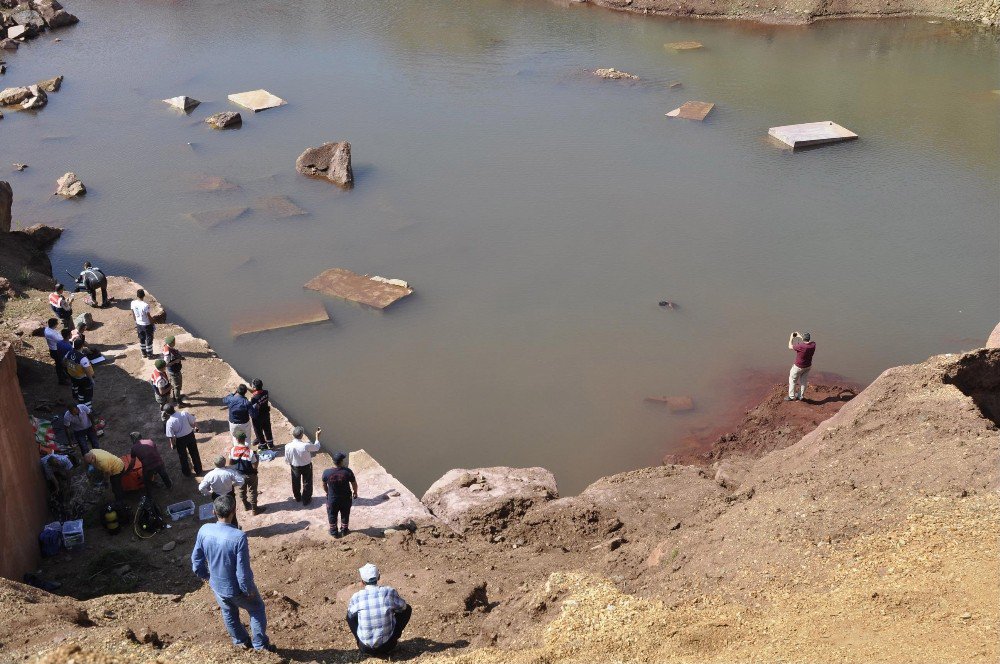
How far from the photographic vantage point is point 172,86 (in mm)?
31062

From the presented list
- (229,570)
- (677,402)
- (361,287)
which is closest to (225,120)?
(361,287)

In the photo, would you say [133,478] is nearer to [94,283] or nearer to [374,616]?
[374,616]

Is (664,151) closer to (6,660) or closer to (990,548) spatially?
(990,548)

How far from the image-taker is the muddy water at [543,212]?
16.2 metres

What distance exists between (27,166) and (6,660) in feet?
72.6

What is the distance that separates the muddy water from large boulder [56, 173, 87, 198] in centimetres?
33

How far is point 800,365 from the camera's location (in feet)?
48.7

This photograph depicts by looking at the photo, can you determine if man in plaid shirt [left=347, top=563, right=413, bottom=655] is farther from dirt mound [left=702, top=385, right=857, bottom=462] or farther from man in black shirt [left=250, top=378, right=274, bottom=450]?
dirt mound [left=702, top=385, right=857, bottom=462]

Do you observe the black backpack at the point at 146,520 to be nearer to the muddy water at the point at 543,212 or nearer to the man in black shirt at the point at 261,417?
the man in black shirt at the point at 261,417

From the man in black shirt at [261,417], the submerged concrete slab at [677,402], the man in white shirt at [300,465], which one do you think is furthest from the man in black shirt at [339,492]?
the submerged concrete slab at [677,402]

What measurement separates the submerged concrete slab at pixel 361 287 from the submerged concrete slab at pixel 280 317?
2.02 feet

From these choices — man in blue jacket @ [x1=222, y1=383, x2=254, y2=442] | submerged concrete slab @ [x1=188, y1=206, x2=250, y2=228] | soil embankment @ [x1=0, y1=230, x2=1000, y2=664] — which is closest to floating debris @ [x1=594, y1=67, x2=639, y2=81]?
submerged concrete slab @ [x1=188, y1=206, x2=250, y2=228]

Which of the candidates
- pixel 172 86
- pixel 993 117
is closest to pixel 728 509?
pixel 993 117

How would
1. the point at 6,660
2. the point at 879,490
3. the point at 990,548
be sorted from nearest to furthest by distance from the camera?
the point at 6,660 < the point at 990,548 < the point at 879,490
